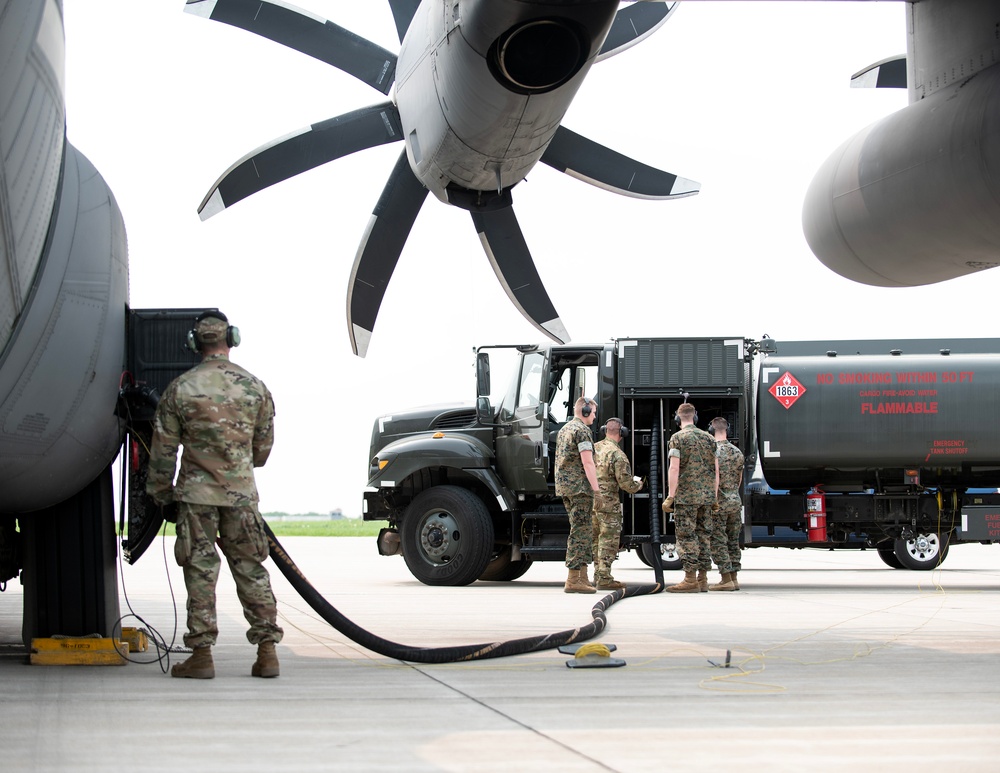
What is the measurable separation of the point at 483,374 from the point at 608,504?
7.34ft

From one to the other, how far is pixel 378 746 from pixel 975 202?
3.19m

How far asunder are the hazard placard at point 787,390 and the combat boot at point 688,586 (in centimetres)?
278

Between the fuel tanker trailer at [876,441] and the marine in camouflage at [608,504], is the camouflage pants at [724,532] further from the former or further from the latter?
the fuel tanker trailer at [876,441]

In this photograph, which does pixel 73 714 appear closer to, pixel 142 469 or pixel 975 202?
pixel 142 469

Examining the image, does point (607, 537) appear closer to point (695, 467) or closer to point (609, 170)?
point (695, 467)

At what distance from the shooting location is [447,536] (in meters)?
12.4

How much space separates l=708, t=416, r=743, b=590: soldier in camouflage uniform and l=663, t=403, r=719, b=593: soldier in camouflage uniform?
39cm

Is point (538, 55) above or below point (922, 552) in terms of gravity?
above

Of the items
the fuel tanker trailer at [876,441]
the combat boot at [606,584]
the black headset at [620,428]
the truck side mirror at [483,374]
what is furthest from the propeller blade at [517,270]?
the fuel tanker trailer at [876,441]

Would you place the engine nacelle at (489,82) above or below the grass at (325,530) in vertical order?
above

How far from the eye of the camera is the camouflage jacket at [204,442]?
5473 millimetres

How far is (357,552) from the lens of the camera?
76.1ft

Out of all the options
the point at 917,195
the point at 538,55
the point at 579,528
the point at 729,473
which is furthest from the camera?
the point at 729,473

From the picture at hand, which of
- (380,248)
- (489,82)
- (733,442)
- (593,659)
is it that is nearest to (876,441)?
(733,442)
